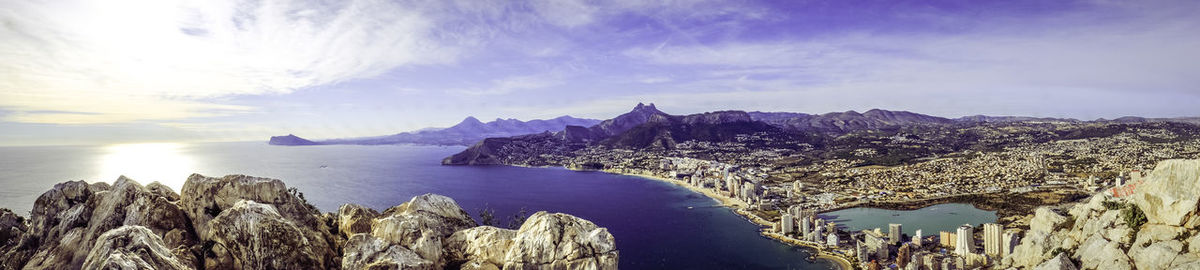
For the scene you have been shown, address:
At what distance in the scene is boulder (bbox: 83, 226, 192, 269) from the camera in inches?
290

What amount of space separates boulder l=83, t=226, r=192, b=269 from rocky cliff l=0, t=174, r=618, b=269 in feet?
0.07

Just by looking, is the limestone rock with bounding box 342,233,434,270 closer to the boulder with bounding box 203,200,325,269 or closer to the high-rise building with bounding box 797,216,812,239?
the boulder with bounding box 203,200,325,269

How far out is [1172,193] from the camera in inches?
650

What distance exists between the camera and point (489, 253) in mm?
10352

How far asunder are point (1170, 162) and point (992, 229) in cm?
1565

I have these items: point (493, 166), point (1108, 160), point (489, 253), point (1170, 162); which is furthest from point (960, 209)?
point (493, 166)

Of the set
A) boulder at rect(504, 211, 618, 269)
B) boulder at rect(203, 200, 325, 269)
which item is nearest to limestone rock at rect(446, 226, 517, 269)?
boulder at rect(504, 211, 618, 269)

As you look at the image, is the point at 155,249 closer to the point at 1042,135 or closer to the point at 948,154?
the point at 948,154

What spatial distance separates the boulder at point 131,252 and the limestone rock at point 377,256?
2504 mm

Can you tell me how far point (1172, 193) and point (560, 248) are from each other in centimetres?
1997

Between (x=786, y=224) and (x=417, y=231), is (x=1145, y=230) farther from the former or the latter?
(x=786, y=224)

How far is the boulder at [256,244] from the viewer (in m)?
9.66

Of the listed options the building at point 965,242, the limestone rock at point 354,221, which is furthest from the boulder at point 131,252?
the building at point 965,242

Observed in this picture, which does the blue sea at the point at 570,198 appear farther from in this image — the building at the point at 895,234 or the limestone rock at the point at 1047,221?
the limestone rock at the point at 1047,221
